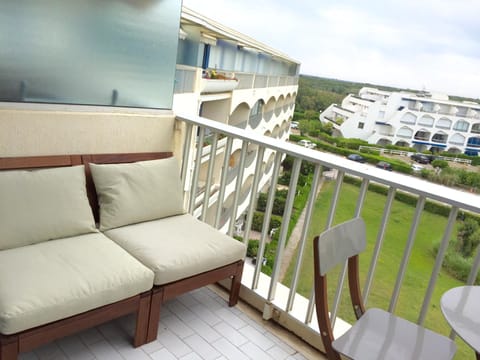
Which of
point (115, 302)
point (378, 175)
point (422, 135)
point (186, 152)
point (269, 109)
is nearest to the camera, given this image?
point (115, 302)

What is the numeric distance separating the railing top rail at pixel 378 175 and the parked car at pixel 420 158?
56 cm

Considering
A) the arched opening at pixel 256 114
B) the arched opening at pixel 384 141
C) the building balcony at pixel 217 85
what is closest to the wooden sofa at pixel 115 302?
the arched opening at pixel 384 141

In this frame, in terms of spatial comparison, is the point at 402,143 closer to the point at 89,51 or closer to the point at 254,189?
the point at 254,189

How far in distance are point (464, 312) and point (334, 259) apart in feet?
1.42

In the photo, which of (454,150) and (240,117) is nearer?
(454,150)

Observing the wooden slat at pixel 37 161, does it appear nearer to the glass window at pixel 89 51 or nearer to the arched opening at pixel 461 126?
the glass window at pixel 89 51

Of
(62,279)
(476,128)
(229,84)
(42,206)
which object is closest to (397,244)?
(476,128)

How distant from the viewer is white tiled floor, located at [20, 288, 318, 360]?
5.94 ft

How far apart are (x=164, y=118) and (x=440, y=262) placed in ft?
6.56

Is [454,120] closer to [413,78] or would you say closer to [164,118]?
[413,78]

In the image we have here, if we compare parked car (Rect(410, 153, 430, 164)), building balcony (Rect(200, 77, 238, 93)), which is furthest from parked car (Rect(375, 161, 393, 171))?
building balcony (Rect(200, 77, 238, 93))

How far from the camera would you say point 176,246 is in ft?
6.68

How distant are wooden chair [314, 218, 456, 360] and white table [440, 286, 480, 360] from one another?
0.67 ft

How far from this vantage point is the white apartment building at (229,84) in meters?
5.87
